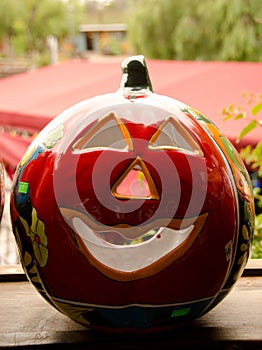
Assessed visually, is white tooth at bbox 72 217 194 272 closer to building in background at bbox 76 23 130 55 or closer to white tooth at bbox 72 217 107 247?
white tooth at bbox 72 217 107 247

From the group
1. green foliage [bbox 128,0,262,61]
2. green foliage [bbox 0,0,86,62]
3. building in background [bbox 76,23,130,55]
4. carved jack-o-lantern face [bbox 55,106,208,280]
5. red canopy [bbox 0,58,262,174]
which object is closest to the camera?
carved jack-o-lantern face [bbox 55,106,208,280]

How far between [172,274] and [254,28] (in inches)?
250

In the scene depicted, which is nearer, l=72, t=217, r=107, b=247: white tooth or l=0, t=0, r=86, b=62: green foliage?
l=72, t=217, r=107, b=247: white tooth

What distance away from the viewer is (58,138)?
59cm

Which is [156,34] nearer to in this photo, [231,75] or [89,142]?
[231,75]

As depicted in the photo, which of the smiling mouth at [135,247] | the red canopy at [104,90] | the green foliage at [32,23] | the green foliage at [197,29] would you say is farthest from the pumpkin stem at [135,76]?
the green foliage at [32,23]

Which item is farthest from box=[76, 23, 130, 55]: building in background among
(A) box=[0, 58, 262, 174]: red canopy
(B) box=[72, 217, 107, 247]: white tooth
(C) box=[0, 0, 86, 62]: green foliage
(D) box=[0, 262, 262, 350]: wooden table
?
(B) box=[72, 217, 107, 247]: white tooth

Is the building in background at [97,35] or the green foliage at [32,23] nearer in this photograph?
the green foliage at [32,23]

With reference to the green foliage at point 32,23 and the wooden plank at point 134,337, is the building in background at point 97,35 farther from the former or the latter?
the wooden plank at point 134,337

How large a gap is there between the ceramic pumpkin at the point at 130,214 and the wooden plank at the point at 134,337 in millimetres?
36

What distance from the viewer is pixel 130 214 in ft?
A: 1.83

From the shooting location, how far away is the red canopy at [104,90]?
219 centimetres

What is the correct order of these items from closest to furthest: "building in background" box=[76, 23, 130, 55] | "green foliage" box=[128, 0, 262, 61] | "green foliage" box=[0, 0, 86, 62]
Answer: "green foliage" box=[128, 0, 262, 61] → "green foliage" box=[0, 0, 86, 62] → "building in background" box=[76, 23, 130, 55]

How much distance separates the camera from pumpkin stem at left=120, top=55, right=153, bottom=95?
627 millimetres
